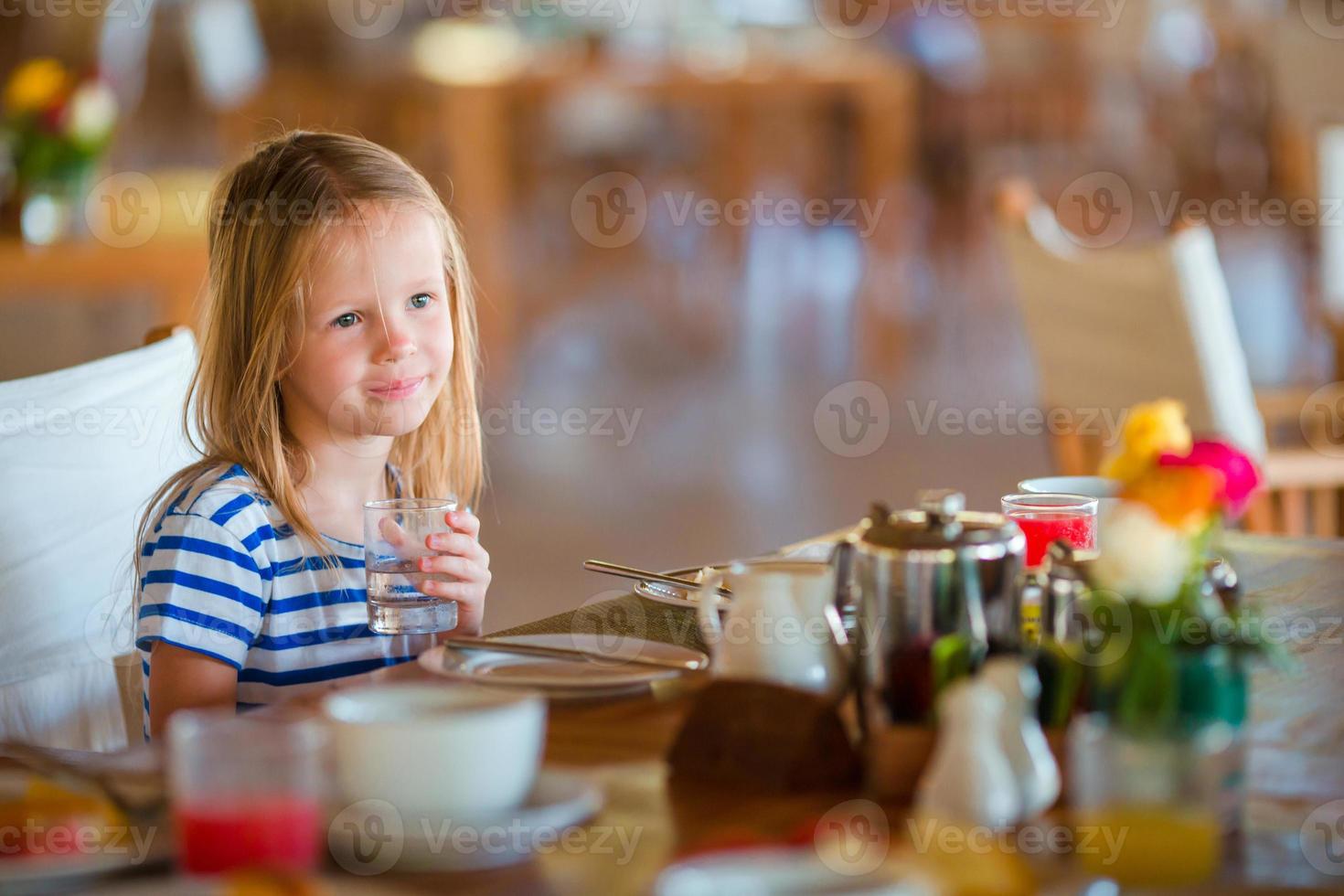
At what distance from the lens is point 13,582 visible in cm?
140

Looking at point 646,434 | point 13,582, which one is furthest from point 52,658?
point 646,434

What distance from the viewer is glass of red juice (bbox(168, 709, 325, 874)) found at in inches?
26.8

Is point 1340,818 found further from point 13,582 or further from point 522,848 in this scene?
point 13,582

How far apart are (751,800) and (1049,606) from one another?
0.23m

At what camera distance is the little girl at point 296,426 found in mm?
1239

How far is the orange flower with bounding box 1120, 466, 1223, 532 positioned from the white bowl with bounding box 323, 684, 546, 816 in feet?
1.04

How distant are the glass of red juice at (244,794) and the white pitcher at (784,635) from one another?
279mm
